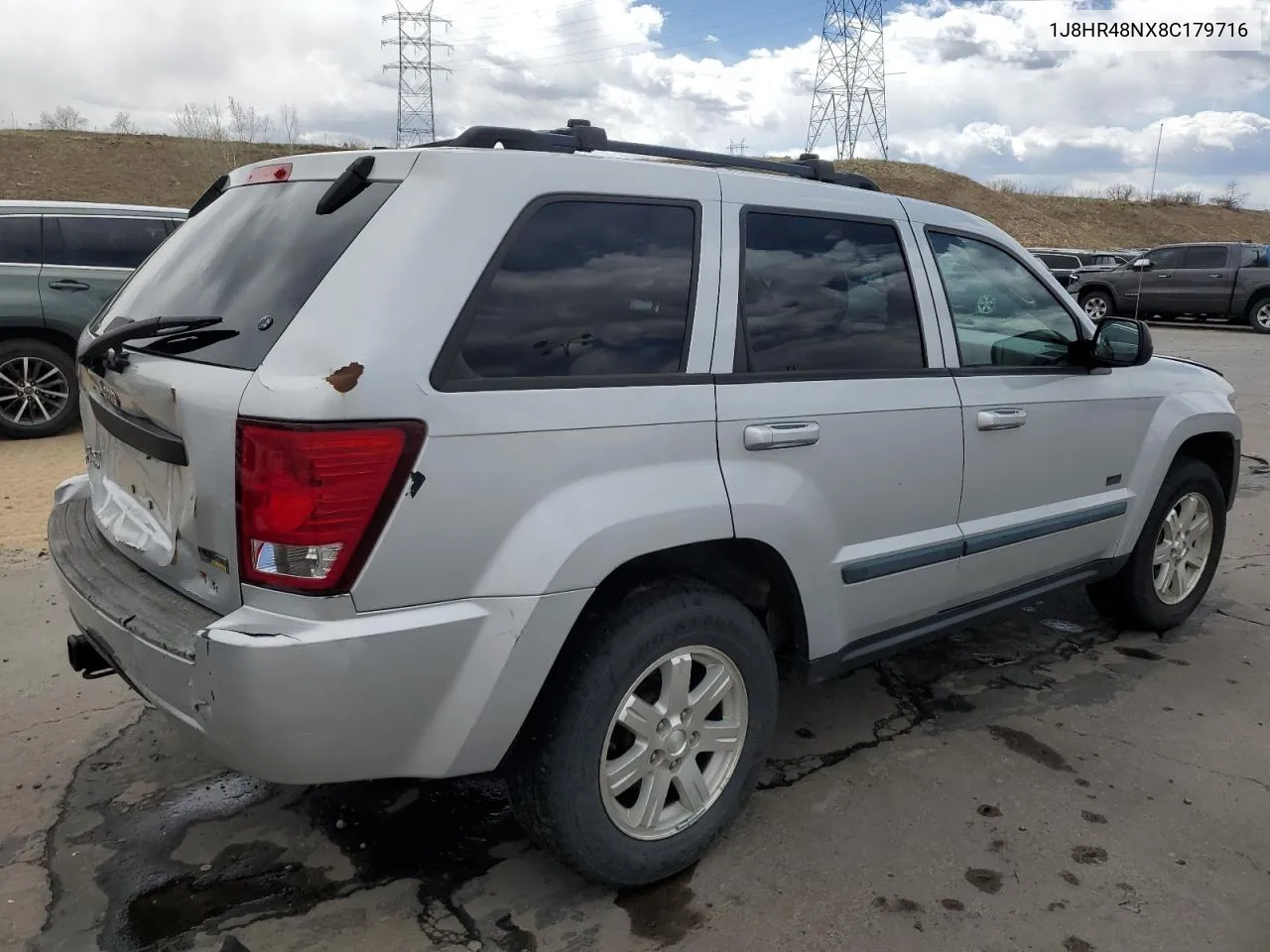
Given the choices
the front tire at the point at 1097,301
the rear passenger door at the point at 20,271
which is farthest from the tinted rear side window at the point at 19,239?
the front tire at the point at 1097,301

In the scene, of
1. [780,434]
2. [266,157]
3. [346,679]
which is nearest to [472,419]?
[346,679]

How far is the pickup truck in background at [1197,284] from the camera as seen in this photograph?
19047 mm

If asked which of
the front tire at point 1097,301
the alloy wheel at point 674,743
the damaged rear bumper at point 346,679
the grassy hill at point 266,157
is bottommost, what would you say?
the alloy wheel at point 674,743

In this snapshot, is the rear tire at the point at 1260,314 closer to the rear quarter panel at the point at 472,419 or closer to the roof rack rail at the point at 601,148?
the roof rack rail at the point at 601,148

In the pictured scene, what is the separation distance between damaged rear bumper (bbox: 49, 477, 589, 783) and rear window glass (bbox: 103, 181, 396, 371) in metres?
0.61

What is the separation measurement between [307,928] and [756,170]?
2520 mm

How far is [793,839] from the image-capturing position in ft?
9.43

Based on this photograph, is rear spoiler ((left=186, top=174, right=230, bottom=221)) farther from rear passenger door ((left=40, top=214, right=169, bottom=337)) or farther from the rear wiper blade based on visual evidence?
rear passenger door ((left=40, top=214, right=169, bottom=337))

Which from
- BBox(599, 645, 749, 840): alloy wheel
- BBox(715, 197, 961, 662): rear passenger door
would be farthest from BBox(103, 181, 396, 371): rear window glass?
BBox(599, 645, 749, 840): alloy wheel

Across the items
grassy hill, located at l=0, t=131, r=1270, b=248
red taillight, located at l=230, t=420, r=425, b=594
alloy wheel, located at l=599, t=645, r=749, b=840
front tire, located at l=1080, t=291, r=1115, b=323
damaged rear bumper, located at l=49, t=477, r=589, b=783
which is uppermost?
grassy hill, located at l=0, t=131, r=1270, b=248

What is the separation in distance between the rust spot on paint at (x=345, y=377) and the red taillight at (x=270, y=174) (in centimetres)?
88

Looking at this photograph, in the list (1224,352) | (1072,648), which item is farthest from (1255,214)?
(1072,648)

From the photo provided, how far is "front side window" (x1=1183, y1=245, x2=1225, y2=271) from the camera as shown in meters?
19.4

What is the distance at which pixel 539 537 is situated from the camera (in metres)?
2.22
